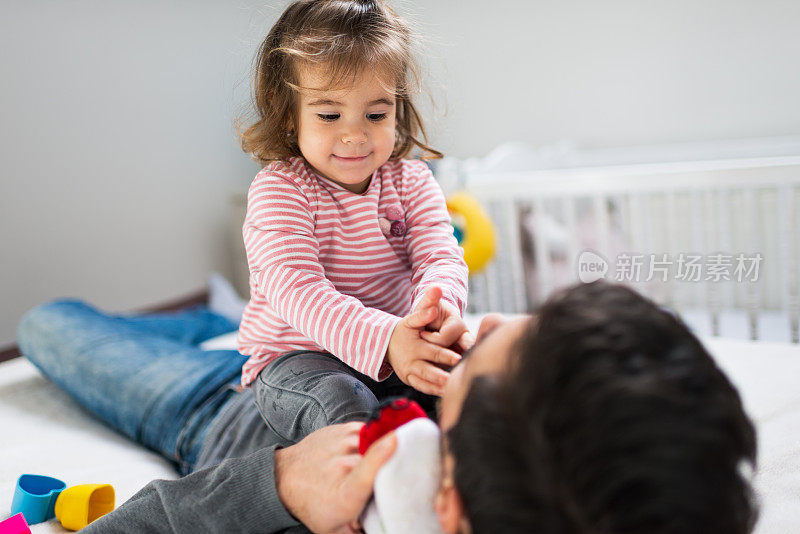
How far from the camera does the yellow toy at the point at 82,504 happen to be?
2.76ft

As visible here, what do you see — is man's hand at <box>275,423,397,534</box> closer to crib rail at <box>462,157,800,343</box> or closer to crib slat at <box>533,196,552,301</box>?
crib rail at <box>462,157,800,343</box>

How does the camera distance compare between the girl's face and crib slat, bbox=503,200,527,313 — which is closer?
the girl's face

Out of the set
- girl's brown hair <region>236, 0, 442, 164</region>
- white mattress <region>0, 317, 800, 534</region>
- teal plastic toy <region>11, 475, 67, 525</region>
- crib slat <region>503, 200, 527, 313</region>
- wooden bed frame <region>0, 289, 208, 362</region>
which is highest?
girl's brown hair <region>236, 0, 442, 164</region>

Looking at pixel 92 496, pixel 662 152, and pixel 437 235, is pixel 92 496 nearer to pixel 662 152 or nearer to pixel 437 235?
pixel 437 235

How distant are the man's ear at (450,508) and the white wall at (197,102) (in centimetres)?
171

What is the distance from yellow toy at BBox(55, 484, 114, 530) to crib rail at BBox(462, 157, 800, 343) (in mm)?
1053

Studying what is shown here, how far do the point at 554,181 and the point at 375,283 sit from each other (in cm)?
127

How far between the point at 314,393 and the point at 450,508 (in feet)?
0.97

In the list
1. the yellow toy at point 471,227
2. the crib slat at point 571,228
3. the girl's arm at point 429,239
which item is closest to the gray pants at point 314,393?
the girl's arm at point 429,239

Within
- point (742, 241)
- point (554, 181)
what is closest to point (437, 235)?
point (554, 181)

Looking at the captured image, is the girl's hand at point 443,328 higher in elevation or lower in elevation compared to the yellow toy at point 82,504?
higher

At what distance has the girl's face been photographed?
2.61 feet

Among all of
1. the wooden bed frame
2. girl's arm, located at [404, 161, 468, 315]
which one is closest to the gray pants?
girl's arm, located at [404, 161, 468, 315]

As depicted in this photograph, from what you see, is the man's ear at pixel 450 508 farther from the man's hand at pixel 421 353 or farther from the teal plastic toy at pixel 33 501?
the teal plastic toy at pixel 33 501
